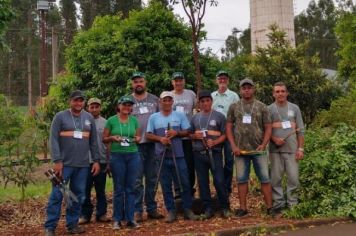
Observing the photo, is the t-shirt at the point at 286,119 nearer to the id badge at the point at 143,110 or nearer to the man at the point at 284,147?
the man at the point at 284,147

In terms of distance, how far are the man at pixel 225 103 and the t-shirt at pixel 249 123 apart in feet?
1.31

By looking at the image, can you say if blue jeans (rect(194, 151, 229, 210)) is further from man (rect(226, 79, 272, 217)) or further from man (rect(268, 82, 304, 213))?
man (rect(268, 82, 304, 213))

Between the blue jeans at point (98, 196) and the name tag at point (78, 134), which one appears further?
the blue jeans at point (98, 196)

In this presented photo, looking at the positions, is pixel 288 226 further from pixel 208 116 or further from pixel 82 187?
pixel 82 187

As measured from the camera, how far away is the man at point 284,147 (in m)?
7.93

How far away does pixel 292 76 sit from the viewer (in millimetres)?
13125

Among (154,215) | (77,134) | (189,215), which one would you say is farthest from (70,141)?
(189,215)

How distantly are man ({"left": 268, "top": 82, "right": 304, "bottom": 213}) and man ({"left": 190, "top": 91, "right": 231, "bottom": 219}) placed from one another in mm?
759

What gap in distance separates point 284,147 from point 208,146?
1.14 metres

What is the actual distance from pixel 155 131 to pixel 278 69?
641cm

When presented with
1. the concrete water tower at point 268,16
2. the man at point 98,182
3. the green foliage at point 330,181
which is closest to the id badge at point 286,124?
the green foliage at point 330,181

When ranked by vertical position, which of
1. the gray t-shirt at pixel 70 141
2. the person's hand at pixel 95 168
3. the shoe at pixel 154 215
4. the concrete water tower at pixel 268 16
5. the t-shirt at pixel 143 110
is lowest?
the shoe at pixel 154 215

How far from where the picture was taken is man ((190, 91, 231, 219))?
7867 mm

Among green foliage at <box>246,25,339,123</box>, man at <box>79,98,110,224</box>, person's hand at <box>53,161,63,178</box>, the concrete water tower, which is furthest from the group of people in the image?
the concrete water tower
